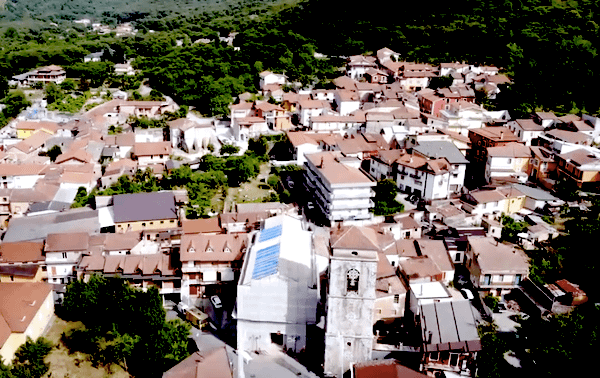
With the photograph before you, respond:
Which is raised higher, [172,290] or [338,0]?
[338,0]

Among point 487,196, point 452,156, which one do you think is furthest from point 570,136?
point 487,196

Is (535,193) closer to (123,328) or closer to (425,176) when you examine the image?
(425,176)

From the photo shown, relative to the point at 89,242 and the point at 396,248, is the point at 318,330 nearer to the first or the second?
the point at 396,248

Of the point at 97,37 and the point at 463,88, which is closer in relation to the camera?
the point at 463,88

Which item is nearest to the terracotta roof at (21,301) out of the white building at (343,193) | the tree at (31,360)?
the tree at (31,360)

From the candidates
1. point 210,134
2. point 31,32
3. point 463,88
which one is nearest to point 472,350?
point 210,134

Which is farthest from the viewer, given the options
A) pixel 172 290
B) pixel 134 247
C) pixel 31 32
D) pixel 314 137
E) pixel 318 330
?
pixel 31 32

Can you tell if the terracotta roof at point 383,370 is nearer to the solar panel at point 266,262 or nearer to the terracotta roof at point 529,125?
the solar panel at point 266,262

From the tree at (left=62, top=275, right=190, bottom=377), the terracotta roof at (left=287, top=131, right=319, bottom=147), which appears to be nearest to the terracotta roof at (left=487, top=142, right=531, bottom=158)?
the terracotta roof at (left=287, top=131, right=319, bottom=147)

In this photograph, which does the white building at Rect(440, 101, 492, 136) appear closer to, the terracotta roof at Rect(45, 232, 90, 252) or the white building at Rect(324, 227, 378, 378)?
the white building at Rect(324, 227, 378, 378)
